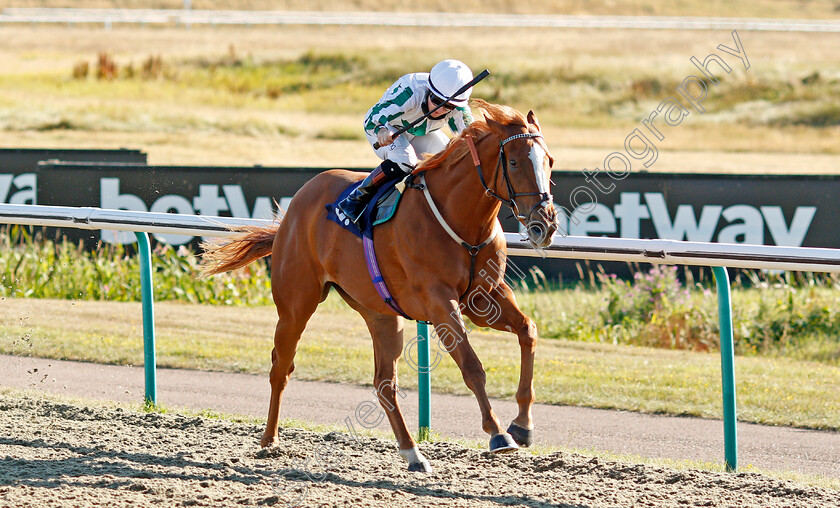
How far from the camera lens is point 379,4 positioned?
5600 centimetres

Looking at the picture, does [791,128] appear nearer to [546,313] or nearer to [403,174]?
[546,313]

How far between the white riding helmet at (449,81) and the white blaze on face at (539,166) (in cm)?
74

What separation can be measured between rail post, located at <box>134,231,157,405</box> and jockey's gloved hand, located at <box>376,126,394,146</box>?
183 centimetres

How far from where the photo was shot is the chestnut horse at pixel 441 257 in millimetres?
4250

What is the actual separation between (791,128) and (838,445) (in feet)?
80.8

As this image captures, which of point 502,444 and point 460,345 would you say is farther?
point 460,345

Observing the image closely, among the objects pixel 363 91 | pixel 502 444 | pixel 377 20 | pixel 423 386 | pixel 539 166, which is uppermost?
pixel 377 20

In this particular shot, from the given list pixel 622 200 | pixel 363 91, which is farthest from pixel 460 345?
pixel 363 91

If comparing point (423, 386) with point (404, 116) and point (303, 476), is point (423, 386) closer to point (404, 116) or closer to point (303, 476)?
point (303, 476)

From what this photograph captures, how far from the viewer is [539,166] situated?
4.16m

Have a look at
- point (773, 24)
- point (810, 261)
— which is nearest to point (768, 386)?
point (810, 261)

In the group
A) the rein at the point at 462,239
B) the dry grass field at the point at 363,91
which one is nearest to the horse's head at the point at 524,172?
the rein at the point at 462,239

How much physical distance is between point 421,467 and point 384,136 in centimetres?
158

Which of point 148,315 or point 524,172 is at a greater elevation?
point 524,172
